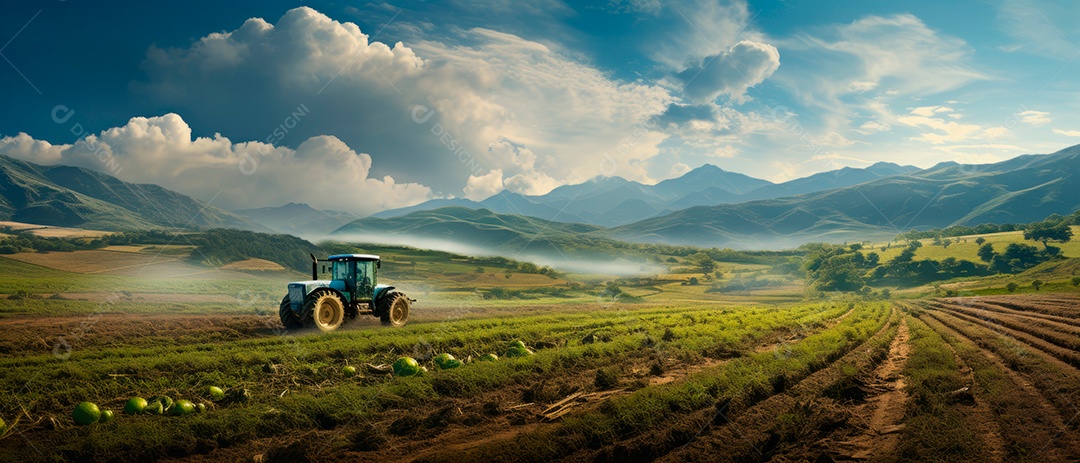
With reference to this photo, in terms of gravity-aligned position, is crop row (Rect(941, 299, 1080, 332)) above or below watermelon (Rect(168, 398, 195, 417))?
below

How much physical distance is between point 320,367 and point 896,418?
15.1 meters

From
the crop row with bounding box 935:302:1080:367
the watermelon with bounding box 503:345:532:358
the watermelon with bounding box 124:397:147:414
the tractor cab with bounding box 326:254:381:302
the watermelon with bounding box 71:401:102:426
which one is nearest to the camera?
the watermelon with bounding box 71:401:102:426

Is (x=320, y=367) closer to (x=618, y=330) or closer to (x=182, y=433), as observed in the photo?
(x=182, y=433)

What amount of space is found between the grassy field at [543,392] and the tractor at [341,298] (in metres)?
1.03

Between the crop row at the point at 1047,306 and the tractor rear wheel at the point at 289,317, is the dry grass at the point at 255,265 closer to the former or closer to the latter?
the tractor rear wheel at the point at 289,317

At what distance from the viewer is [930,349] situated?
1927cm

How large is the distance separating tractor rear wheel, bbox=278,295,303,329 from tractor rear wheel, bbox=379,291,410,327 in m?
4.06

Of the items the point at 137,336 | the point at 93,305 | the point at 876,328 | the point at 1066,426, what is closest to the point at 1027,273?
the point at 876,328

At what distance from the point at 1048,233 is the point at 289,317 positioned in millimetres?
93554

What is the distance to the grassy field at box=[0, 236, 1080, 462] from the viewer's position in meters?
8.76

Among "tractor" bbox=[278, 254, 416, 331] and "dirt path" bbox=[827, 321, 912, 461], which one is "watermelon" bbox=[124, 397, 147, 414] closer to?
"tractor" bbox=[278, 254, 416, 331]

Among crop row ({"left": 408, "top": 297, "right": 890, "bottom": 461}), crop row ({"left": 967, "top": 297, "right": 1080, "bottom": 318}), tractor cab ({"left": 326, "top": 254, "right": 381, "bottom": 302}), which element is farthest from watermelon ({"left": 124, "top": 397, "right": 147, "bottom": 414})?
crop row ({"left": 967, "top": 297, "right": 1080, "bottom": 318})

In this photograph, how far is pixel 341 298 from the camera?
23.3 metres

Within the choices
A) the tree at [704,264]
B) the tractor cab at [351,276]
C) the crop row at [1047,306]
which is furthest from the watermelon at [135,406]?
the tree at [704,264]
